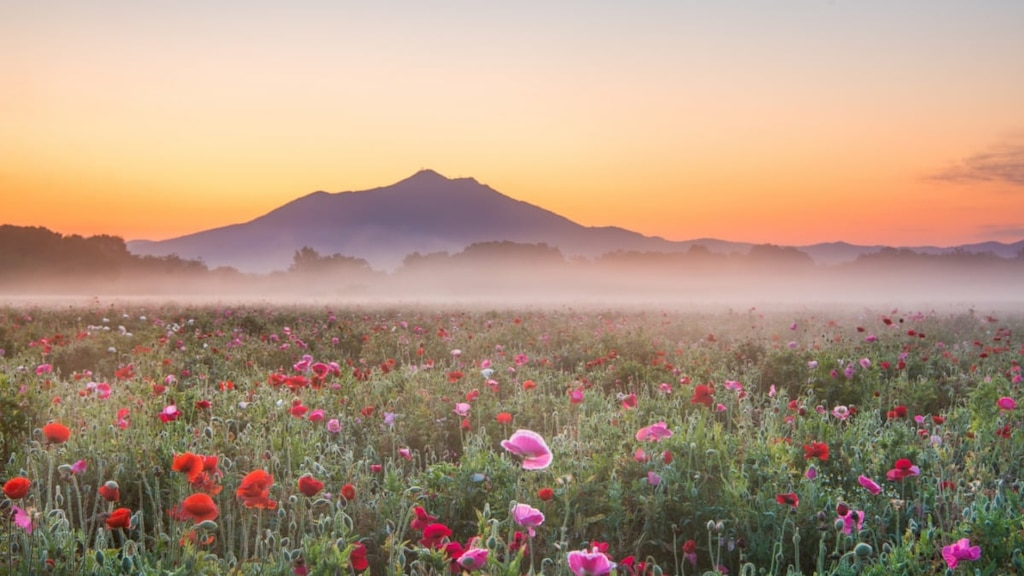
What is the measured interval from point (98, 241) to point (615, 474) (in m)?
79.6

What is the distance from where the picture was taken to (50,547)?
3.10 meters

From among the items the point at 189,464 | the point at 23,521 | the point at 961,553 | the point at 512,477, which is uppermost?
the point at 189,464

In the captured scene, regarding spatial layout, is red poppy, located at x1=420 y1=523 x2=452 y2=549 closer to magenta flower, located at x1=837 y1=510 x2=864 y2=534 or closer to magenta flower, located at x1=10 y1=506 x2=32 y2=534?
magenta flower, located at x1=10 y1=506 x2=32 y2=534

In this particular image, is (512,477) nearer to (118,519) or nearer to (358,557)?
(358,557)

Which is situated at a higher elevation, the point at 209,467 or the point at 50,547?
the point at 209,467

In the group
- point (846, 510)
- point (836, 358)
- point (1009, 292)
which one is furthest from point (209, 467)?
point (1009, 292)

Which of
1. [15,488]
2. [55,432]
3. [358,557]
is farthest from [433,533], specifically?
[55,432]

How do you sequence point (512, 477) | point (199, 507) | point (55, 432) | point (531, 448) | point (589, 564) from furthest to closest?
point (512, 477)
point (55, 432)
point (531, 448)
point (199, 507)
point (589, 564)

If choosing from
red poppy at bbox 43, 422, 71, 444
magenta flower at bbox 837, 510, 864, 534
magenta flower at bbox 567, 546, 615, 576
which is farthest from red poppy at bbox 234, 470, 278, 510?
magenta flower at bbox 837, 510, 864, 534

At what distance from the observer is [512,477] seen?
4.47m

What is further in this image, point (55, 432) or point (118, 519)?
point (55, 432)

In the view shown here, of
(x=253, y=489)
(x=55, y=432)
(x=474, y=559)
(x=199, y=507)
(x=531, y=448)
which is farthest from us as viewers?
(x=55, y=432)

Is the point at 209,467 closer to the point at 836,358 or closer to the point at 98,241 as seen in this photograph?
the point at 836,358

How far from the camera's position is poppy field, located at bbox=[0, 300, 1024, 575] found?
10.2 ft
